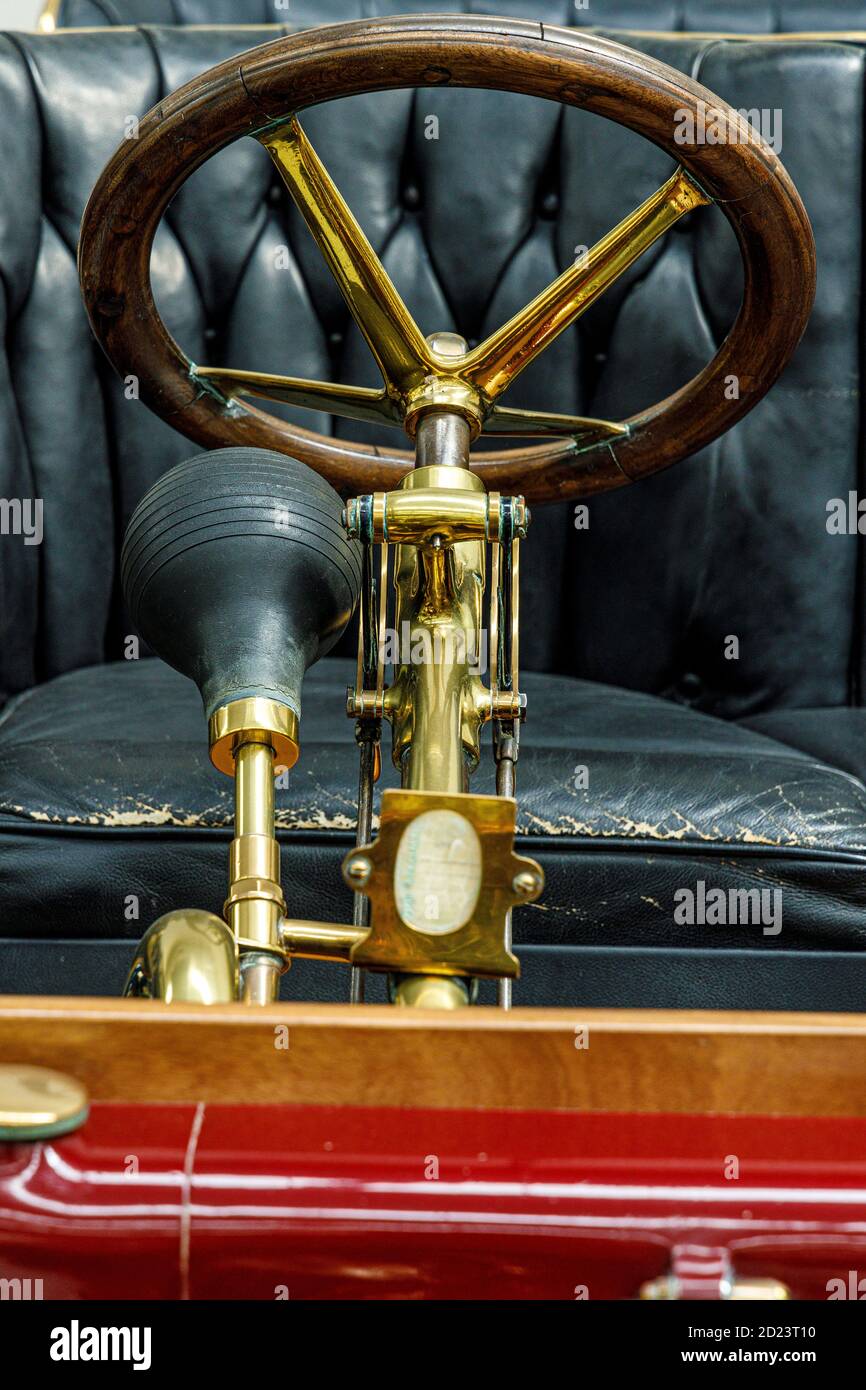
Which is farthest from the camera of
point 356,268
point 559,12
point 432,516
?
point 559,12

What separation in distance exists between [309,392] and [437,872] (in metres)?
0.46

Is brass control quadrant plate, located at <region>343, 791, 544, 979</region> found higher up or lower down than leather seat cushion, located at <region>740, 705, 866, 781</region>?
lower down

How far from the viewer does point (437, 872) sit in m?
0.51

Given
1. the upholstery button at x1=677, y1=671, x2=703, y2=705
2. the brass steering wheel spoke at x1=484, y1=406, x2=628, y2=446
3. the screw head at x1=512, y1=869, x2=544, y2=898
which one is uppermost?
the upholstery button at x1=677, y1=671, x2=703, y2=705

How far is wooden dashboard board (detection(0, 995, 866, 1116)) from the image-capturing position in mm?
420

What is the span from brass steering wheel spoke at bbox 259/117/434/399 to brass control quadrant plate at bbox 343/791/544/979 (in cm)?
35

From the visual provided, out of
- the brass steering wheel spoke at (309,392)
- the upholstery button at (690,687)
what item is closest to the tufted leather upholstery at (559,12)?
the upholstery button at (690,687)

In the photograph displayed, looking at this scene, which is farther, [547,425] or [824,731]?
[824,731]

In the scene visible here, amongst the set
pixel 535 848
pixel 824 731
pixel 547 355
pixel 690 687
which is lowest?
pixel 535 848

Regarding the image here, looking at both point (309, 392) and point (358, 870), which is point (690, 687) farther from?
point (358, 870)

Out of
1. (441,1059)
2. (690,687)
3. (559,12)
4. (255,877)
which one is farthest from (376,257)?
(559,12)

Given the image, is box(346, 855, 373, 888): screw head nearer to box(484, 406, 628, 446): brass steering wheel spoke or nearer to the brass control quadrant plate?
the brass control quadrant plate

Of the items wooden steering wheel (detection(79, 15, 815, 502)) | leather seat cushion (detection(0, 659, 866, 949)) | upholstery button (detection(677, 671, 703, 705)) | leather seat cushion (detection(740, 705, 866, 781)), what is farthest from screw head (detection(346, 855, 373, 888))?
upholstery button (detection(677, 671, 703, 705))
